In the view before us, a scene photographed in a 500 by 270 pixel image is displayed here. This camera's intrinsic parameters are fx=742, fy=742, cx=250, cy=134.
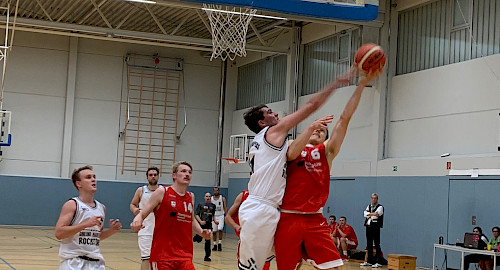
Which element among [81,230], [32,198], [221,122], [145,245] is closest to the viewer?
[81,230]

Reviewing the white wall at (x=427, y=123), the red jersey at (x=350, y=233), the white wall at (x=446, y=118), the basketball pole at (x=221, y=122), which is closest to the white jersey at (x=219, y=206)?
the red jersey at (x=350, y=233)

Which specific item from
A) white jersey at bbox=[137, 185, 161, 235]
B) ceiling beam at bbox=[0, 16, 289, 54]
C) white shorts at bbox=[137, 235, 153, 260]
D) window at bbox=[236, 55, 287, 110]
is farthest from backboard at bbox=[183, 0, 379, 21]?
window at bbox=[236, 55, 287, 110]

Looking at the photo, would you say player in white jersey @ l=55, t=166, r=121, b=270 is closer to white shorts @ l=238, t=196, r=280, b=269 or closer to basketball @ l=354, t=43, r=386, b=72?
white shorts @ l=238, t=196, r=280, b=269

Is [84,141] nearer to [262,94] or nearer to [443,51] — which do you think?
[262,94]

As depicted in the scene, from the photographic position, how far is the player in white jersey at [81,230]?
5957 mm

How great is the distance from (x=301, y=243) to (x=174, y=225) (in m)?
2.24

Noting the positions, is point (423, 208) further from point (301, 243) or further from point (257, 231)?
point (257, 231)

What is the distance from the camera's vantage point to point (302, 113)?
5312 mm

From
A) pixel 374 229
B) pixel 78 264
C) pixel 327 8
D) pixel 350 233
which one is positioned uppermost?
pixel 327 8

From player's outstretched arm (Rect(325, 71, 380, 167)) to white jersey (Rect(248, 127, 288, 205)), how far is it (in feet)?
1.18

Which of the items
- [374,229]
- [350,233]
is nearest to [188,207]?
[374,229]

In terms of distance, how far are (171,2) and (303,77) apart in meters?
9.71

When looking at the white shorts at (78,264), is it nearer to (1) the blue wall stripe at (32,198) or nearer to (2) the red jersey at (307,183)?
(2) the red jersey at (307,183)

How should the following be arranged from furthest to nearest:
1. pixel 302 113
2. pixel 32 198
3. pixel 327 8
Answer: pixel 32 198 < pixel 327 8 < pixel 302 113
